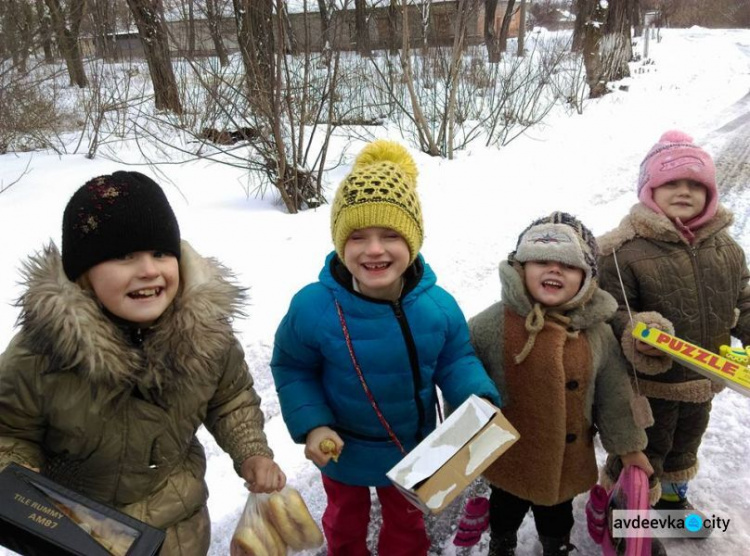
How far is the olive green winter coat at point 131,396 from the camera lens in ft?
4.77

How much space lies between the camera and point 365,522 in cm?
231

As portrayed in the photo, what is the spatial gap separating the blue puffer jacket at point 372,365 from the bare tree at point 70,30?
640 centimetres

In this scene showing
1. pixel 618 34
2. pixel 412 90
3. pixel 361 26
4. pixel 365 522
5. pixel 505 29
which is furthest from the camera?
pixel 505 29

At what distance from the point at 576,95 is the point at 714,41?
69.4 feet

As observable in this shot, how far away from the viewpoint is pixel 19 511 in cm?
125

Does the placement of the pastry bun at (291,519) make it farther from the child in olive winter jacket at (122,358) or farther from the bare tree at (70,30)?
the bare tree at (70,30)

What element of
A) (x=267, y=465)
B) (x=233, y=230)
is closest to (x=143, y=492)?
(x=267, y=465)

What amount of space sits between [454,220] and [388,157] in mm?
4307

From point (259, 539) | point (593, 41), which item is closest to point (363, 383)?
point (259, 539)

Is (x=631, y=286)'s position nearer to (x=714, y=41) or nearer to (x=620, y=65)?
(x=620, y=65)

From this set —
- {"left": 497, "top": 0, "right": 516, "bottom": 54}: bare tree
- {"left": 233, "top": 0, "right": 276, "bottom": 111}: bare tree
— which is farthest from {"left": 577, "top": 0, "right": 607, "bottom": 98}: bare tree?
{"left": 233, "top": 0, "right": 276, "bottom": 111}: bare tree

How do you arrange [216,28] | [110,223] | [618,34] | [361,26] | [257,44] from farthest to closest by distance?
[618,34] < [361,26] < [216,28] < [257,44] < [110,223]

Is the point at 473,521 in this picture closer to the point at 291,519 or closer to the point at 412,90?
the point at 291,519

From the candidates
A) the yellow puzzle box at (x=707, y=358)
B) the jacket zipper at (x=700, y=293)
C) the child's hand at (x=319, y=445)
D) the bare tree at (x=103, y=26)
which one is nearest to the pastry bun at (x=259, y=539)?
the child's hand at (x=319, y=445)
